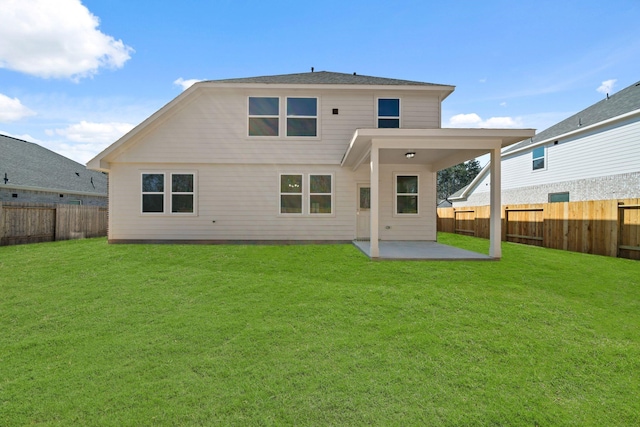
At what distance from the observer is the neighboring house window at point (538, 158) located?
15.6m

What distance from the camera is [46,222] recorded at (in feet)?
36.6

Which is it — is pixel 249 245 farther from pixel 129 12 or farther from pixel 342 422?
pixel 129 12

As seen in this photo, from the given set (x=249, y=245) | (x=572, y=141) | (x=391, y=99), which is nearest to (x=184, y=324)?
(x=249, y=245)

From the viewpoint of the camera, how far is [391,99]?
10.2 metres

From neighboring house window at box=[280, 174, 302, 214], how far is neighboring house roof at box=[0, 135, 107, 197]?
1318cm

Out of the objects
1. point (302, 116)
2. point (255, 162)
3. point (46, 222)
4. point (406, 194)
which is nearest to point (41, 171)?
point (46, 222)

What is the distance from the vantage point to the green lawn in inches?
85.3

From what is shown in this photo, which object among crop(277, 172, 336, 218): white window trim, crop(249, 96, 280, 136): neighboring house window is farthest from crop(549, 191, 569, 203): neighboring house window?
crop(249, 96, 280, 136): neighboring house window

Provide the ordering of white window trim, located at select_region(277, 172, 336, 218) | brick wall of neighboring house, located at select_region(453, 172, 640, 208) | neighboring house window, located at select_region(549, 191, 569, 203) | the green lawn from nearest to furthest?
the green lawn, white window trim, located at select_region(277, 172, 336, 218), brick wall of neighboring house, located at select_region(453, 172, 640, 208), neighboring house window, located at select_region(549, 191, 569, 203)

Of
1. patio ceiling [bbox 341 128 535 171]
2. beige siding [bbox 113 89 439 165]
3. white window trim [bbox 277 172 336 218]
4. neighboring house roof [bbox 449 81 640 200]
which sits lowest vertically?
white window trim [bbox 277 172 336 218]

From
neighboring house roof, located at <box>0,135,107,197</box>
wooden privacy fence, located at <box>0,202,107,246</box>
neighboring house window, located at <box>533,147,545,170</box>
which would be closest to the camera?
wooden privacy fence, located at <box>0,202,107,246</box>

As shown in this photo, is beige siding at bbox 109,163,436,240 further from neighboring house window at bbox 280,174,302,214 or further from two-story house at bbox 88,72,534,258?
neighboring house window at bbox 280,174,302,214

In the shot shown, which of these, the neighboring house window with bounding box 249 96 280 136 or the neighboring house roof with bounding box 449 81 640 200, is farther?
the neighboring house roof with bounding box 449 81 640 200

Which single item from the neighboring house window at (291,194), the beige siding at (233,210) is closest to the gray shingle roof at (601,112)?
the beige siding at (233,210)
